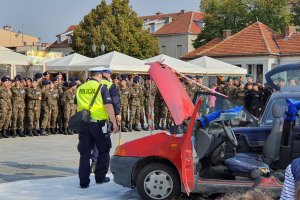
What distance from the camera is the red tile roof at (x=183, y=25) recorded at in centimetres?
7638

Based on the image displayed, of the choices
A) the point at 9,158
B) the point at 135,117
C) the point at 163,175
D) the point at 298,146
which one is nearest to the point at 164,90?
the point at 163,175

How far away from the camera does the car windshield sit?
8.68 metres

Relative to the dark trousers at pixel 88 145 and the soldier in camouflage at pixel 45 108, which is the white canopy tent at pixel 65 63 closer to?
the soldier in camouflage at pixel 45 108

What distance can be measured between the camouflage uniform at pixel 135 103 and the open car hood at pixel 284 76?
9.33 m

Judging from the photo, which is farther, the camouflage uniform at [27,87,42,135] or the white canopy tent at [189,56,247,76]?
the white canopy tent at [189,56,247,76]

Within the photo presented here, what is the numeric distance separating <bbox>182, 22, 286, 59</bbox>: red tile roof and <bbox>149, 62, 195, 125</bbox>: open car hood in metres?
38.1

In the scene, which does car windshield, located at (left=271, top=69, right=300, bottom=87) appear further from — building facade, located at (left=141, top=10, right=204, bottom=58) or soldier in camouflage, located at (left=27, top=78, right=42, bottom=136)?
building facade, located at (left=141, top=10, right=204, bottom=58)

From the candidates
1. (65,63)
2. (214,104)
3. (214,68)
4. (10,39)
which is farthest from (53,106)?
(10,39)

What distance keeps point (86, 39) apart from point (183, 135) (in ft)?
155

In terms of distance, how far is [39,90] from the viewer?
52.3 ft

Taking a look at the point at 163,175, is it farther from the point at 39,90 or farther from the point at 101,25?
the point at 101,25

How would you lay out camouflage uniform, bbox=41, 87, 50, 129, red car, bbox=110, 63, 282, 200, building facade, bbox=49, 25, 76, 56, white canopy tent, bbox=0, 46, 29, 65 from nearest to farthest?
red car, bbox=110, 63, 282, 200
camouflage uniform, bbox=41, 87, 50, 129
white canopy tent, bbox=0, 46, 29, 65
building facade, bbox=49, 25, 76, 56

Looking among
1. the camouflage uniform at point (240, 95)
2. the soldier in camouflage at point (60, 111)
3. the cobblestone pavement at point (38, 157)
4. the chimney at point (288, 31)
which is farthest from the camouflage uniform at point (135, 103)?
the chimney at point (288, 31)

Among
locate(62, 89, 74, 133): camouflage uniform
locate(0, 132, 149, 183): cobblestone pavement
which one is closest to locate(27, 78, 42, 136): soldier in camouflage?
locate(0, 132, 149, 183): cobblestone pavement
